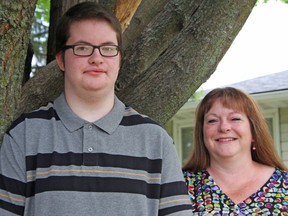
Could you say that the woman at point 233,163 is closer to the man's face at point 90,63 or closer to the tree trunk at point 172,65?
the tree trunk at point 172,65

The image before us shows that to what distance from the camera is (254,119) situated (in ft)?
Result: 11.6

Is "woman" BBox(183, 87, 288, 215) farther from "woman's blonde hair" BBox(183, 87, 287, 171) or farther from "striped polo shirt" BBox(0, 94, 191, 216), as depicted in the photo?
"striped polo shirt" BBox(0, 94, 191, 216)

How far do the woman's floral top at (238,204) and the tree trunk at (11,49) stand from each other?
1.22 meters

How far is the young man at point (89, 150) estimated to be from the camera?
2.53m

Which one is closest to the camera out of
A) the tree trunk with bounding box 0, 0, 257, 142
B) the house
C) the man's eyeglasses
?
the man's eyeglasses

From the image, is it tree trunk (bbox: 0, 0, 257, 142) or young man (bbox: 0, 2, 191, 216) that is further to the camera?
tree trunk (bbox: 0, 0, 257, 142)

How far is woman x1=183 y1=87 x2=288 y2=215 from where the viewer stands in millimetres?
3377

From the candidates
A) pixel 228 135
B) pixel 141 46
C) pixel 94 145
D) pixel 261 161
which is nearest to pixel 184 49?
pixel 141 46

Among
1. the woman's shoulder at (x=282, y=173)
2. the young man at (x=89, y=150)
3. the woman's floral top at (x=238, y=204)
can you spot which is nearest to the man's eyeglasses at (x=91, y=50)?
the young man at (x=89, y=150)

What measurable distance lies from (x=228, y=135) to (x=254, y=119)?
0.70 feet

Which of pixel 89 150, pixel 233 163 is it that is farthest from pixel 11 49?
pixel 233 163

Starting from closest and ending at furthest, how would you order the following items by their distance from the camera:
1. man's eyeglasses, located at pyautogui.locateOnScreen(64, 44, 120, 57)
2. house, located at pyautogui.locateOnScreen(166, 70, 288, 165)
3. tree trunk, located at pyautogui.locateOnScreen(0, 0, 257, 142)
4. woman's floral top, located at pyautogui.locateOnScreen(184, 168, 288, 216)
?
man's eyeglasses, located at pyautogui.locateOnScreen(64, 44, 120, 57) → woman's floral top, located at pyautogui.locateOnScreen(184, 168, 288, 216) → tree trunk, located at pyautogui.locateOnScreen(0, 0, 257, 142) → house, located at pyautogui.locateOnScreen(166, 70, 288, 165)

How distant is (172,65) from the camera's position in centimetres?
346

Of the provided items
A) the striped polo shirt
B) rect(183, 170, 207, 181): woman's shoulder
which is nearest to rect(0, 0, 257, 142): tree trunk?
rect(183, 170, 207, 181): woman's shoulder
